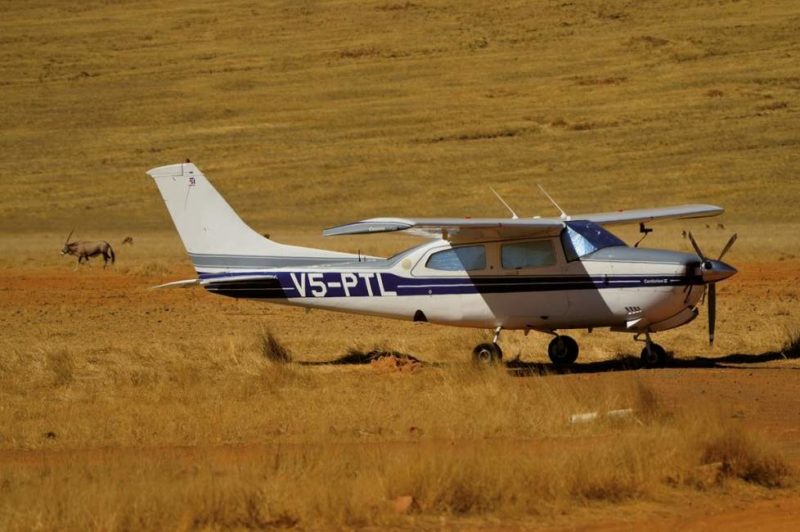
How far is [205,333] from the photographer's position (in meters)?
20.2

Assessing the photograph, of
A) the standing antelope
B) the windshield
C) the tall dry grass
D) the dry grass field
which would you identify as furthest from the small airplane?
the standing antelope

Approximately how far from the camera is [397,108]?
62062mm

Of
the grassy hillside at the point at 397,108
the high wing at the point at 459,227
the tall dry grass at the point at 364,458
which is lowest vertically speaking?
the tall dry grass at the point at 364,458

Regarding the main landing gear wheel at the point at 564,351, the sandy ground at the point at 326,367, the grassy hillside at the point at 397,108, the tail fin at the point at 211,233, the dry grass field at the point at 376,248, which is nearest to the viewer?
the sandy ground at the point at 326,367

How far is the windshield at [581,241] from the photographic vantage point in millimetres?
15539

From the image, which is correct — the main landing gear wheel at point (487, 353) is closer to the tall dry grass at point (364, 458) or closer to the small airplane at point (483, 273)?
the small airplane at point (483, 273)

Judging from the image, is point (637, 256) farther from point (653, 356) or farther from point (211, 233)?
point (211, 233)

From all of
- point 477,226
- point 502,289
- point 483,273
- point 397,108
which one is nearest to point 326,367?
point 483,273

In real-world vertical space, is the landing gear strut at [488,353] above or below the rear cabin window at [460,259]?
below

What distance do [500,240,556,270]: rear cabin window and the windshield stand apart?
193 millimetres

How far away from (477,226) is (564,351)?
2193 mm

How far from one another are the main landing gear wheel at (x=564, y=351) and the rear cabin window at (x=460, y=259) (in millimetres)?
1379

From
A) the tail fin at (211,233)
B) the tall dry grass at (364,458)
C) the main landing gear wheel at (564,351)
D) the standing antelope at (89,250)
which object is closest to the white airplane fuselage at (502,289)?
the tail fin at (211,233)

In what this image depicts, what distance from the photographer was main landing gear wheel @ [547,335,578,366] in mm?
16297
